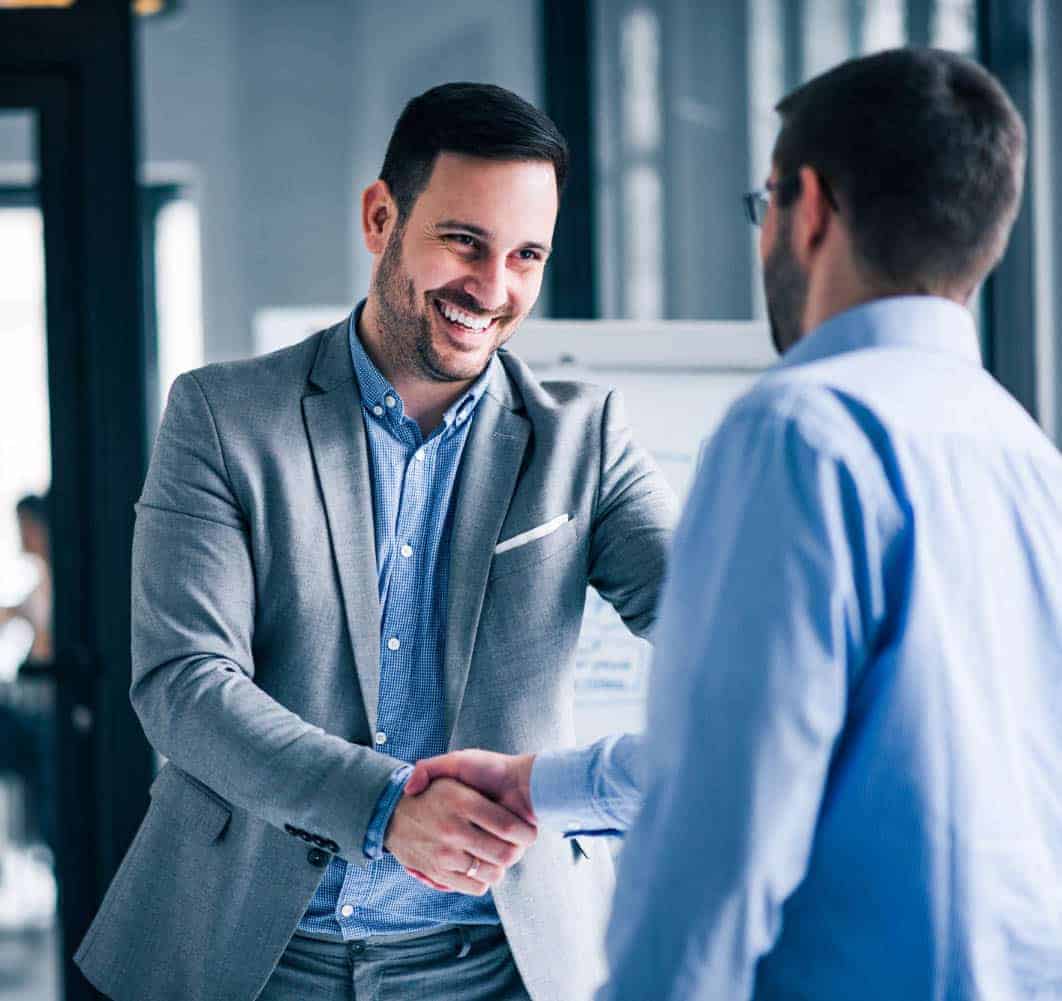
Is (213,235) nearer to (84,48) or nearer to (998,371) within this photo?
(84,48)

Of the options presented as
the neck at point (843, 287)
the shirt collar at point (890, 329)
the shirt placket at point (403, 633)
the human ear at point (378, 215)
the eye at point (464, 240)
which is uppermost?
the human ear at point (378, 215)

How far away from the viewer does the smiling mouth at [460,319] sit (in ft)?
4.73

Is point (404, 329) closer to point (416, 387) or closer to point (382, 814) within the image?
point (416, 387)

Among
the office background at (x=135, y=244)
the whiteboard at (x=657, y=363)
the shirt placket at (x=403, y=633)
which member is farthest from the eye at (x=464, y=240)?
the office background at (x=135, y=244)

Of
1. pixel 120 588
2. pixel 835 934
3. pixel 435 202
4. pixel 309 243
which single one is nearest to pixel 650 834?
pixel 835 934

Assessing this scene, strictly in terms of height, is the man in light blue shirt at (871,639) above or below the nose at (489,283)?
below

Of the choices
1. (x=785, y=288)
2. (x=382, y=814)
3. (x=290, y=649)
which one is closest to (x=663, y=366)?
(x=290, y=649)

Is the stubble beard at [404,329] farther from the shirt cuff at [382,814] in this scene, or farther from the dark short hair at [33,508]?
the dark short hair at [33,508]

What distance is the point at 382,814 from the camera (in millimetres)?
1239

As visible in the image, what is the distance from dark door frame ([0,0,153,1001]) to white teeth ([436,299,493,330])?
4.68 ft

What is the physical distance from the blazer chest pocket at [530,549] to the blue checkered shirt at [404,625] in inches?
2.4

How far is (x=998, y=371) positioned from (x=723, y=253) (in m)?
0.70

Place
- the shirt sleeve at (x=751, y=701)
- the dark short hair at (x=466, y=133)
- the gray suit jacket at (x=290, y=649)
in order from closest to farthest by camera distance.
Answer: the shirt sleeve at (x=751, y=701), the gray suit jacket at (x=290, y=649), the dark short hair at (x=466, y=133)

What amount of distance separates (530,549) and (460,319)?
26 centimetres
